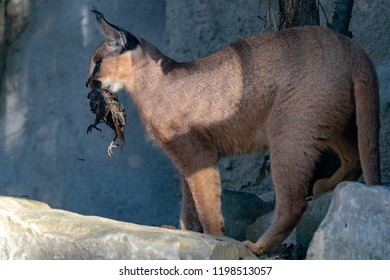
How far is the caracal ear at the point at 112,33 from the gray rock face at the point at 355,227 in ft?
8.36

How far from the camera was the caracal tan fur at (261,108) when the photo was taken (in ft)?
19.6

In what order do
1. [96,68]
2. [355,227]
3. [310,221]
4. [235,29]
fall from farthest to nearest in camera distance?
1. [235,29]
2. [96,68]
3. [310,221]
4. [355,227]

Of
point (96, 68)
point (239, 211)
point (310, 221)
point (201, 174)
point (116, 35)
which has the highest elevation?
point (116, 35)

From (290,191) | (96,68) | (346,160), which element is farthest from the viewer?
(96,68)

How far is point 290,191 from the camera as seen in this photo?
598cm

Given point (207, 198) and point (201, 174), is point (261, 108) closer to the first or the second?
point (201, 174)

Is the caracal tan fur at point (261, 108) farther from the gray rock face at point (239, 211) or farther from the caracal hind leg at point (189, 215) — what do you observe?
the gray rock face at point (239, 211)

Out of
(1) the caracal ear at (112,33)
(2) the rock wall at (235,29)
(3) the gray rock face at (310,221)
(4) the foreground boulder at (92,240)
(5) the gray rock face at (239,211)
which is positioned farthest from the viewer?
(2) the rock wall at (235,29)

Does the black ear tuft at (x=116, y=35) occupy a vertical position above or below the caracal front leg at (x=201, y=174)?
above

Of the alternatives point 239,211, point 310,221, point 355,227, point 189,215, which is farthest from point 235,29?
point 355,227

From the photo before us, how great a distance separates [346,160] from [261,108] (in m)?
0.87

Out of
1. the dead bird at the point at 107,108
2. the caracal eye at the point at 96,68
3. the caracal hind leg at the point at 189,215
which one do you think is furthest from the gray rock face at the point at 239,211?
the caracal eye at the point at 96,68

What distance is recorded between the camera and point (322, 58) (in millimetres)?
6086
